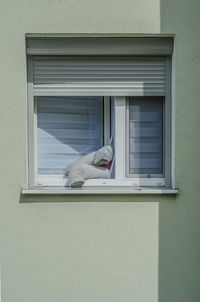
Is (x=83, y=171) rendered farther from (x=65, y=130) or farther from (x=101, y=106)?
(x=101, y=106)

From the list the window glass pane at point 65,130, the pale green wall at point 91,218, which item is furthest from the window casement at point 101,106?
the pale green wall at point 91,218

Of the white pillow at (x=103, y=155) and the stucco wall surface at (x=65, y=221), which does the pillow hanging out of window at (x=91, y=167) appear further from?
the stucco wall surface at (x=65, y=221)

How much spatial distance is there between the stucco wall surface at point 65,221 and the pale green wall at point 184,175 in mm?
103

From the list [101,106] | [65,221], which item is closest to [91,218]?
[65,221]

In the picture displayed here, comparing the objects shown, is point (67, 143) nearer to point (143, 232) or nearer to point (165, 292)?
point (143, 232)

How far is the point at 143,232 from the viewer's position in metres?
2.98

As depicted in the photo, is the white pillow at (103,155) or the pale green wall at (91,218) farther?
the white pillow at (103,155)

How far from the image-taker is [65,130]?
3.26m

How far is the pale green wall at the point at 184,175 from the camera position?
2.90m

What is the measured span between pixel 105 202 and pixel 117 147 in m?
0.54

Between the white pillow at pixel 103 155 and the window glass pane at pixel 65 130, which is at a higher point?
the window glass pane at pixel 65 130

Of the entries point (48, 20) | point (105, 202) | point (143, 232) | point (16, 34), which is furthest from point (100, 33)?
point (143, 232)

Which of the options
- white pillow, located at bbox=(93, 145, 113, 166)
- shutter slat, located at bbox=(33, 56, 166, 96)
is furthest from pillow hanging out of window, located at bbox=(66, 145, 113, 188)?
shutter slat, located at bbox=(33, 56, 166, 96)

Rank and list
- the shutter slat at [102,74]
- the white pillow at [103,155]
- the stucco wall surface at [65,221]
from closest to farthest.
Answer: the stucco wall surface at [65,221] → the shutter slat at [102,74] → the white pillow at [103,155]
